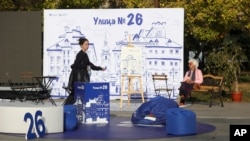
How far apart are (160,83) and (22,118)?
9.04 meters

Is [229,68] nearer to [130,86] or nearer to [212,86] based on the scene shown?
[212,86]

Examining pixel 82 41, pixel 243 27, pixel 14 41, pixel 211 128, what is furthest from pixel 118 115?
pixel 243 27

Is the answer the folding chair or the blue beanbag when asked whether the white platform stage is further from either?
the folding chair

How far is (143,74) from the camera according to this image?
21.5 meters

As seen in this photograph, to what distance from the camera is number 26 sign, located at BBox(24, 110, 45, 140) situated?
41.9ft

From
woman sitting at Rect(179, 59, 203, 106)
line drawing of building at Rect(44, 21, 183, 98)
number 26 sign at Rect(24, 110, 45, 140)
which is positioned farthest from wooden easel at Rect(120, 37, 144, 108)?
number 26 sign at Rect(24, 110, 45, 140)

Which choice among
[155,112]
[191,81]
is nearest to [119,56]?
[191,81]

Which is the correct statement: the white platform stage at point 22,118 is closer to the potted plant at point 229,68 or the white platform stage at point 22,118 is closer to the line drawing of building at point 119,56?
the line drawing of building at point 119,56

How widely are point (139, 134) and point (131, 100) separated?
8.40 metres

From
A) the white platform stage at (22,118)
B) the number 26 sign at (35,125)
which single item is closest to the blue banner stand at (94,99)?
the white platform stage at (22,118)

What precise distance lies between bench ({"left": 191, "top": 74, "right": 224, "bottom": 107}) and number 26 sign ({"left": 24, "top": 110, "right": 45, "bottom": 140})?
8882mm

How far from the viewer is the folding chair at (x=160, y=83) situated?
21.1 m

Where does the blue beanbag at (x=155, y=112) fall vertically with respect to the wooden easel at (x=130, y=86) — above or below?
below

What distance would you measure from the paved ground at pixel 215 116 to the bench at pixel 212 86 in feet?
1.56
